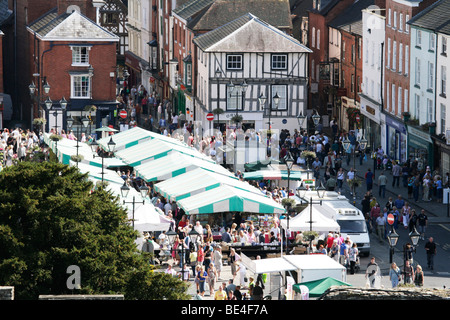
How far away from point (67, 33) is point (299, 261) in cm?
4755

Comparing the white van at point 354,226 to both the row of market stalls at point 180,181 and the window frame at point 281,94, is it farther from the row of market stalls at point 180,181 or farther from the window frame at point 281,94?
the window frame at point 281,94

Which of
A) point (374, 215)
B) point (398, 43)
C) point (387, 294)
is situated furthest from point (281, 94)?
point (387, 294)

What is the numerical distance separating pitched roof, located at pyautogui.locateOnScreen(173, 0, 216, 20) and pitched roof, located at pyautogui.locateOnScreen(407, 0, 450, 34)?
22.0 m

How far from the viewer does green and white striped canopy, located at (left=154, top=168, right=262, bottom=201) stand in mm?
45406

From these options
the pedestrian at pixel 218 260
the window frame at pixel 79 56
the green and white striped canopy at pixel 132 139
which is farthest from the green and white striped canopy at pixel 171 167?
the window frame at pixel 79 56

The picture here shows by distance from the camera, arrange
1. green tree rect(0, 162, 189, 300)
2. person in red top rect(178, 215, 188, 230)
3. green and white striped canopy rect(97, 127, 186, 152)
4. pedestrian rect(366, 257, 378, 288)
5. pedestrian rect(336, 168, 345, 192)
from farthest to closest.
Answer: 1. green and white striped canopy rect(97, 127, 186, 152)
2. pedestrian rect(336, 168, 345, 192)
3. person in red top rect(178, 215, 188, 230)
4. pedestrian rect(366, 257, 378, 288)
5. green tree rect(0, 162, 189, 300)

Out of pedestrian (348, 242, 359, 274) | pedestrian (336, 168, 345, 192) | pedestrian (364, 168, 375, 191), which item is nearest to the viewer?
pedestrian (348, 242, 359, 274)

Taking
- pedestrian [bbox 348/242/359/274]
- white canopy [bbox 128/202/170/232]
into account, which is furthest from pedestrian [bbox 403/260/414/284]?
white canopy [bbox 128/202/170/232]

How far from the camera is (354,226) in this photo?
4278 cm

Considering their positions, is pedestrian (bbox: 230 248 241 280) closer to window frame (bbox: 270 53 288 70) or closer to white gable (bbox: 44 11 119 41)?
window frame (bbox: 270 53 288 70)

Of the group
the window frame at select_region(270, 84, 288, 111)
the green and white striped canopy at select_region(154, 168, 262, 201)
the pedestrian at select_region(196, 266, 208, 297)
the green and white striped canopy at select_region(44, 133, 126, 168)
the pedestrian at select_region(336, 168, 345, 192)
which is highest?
the window frame at select_region(270, 84, 288, 111)

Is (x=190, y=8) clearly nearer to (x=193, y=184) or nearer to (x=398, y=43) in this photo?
(x=398, y=43)

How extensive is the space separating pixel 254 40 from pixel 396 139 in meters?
11.4

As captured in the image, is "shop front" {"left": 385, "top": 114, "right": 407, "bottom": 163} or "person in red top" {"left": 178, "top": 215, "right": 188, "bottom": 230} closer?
"person in red top" {"left": 178, "top": 215, "right": 188, "bottom": 230}
